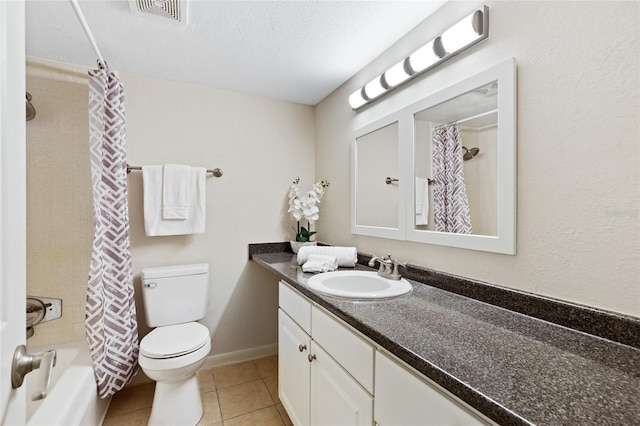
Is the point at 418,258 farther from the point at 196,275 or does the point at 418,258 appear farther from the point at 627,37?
→ the point at 196,275

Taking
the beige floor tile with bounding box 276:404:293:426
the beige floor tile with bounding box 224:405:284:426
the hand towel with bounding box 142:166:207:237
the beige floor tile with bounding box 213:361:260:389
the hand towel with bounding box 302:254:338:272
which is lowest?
the beige floor tile with bounding box 276:404:293:426

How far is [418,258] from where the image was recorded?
4.76 ft

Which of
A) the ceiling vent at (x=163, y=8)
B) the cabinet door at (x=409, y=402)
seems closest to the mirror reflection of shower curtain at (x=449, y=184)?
the cabinet door at (x=409, y=402)

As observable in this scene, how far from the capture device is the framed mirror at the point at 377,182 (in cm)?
159

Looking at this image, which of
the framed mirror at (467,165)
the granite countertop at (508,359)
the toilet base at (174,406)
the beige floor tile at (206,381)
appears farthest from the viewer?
the beige floor tile at (206,381)

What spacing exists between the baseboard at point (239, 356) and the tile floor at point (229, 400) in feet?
0.13

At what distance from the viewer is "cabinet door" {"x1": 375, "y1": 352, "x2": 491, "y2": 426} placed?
627 millimetres

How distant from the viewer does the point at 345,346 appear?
1.02 m

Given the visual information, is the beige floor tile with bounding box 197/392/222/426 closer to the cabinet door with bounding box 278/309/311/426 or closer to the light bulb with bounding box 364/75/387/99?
the cabinet door with bounding box 278/309/311/426

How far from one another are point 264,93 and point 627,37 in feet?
6.51

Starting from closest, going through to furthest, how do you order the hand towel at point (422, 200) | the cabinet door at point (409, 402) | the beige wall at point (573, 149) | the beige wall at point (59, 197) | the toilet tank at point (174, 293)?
the cabinet door at point (409, 402) < the beige wall at point (573, 149) < the hand towel at point (422, 200) < the beige wall at point (59, 197) < the toilet tank at point (174, 293)

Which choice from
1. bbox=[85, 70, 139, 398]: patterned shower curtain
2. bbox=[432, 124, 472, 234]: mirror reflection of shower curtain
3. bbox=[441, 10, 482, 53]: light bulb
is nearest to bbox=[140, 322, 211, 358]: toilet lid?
bbox=[85, 70, 139, 398]: patterned shower curtain

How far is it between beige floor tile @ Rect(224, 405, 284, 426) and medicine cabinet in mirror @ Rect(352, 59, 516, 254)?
119 cm

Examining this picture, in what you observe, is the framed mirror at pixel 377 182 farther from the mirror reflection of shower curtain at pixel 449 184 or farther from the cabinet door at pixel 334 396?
Result: the cabinet door at pixel 334 396
